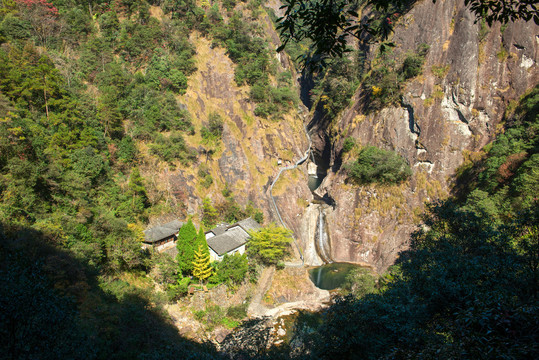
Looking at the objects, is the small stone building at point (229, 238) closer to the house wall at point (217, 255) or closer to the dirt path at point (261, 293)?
the house wall at point (217, 255)

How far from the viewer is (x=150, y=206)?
958 inches

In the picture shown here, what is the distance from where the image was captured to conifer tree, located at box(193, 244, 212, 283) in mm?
19562

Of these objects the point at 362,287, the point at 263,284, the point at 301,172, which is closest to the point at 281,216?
the point at 301,172

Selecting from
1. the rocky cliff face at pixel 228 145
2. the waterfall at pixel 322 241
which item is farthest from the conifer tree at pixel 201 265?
the waterfall at pixel 322 241

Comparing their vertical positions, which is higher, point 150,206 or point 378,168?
point 378,168

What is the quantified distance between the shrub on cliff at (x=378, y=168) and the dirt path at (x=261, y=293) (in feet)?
55.6

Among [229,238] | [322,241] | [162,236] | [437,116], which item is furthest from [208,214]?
[437,116]

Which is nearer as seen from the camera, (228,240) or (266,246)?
(266,246)

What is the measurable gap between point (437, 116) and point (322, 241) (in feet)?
68.7

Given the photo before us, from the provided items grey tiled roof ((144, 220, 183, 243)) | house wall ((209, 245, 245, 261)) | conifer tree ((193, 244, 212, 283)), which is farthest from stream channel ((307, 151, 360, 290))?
grey tiled roof ((144, 220, 183, 243))

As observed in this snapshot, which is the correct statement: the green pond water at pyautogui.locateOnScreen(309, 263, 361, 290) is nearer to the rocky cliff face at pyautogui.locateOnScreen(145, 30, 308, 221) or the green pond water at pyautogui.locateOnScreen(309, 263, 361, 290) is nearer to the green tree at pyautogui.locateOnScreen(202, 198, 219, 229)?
the rocky cliff face at pyautogui.locateOnScreen(145, 30, 308, 221)

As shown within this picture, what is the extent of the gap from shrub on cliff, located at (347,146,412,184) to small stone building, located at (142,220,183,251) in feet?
74.4

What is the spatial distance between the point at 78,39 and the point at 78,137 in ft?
59.4

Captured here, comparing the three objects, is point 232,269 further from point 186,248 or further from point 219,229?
point 219,229
